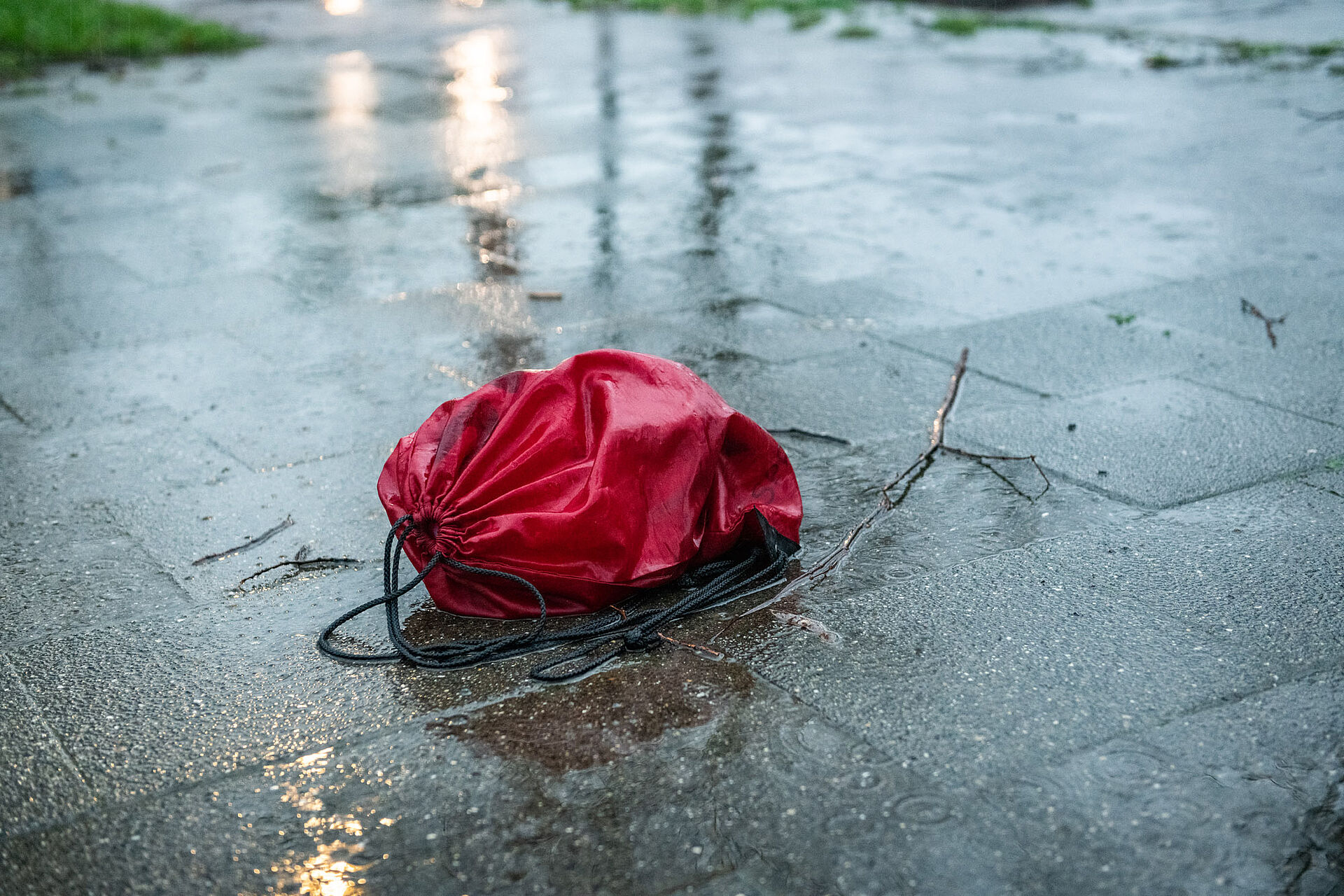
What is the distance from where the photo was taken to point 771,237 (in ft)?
23.6

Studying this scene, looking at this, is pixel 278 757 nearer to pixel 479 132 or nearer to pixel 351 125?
pixel 479 132

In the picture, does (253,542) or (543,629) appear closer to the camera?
(543,629)

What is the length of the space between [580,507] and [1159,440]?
2.25 metres

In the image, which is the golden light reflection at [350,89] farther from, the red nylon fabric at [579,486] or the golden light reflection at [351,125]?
the red nylon fabric at [579,486]

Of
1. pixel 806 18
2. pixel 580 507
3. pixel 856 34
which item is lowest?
pixel 580 507

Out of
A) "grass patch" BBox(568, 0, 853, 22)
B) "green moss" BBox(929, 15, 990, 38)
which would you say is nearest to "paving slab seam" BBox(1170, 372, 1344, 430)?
"green moss" BBox(929, 15, 990, 38)

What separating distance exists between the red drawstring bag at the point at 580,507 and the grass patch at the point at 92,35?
14.0 meters

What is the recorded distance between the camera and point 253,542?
149 inches

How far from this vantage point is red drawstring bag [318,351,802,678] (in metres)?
3.15

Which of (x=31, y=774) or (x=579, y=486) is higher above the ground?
(x=579, y=486)

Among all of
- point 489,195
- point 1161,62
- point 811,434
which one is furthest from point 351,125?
point 1161,62

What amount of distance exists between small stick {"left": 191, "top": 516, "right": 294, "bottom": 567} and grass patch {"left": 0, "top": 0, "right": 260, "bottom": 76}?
13.3 metres

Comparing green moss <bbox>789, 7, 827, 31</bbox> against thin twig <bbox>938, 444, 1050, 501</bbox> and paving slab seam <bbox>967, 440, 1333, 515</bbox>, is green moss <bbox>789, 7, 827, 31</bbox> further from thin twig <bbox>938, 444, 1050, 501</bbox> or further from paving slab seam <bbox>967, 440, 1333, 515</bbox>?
paving slab seam <bbox>967, 440, 1333, 515</bbox>

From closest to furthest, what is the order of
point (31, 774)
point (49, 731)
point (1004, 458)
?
1. point (31, 774)
2. point (49, 731)
3. point (1004, 458)
